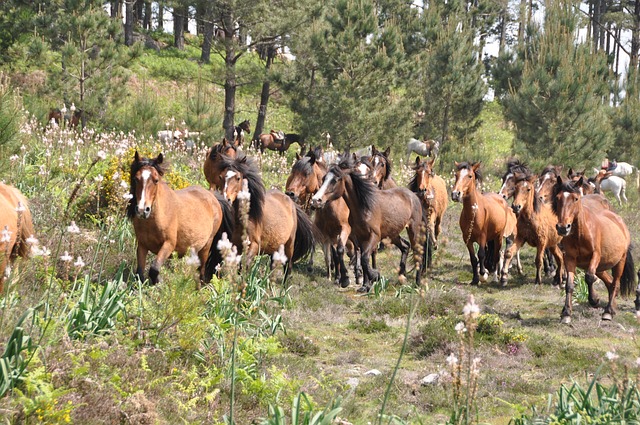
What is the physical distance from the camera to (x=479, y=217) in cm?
1375

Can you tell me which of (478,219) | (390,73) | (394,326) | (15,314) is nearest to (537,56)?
(390,73)

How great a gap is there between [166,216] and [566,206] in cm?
538

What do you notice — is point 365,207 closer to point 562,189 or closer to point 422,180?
point 422,180

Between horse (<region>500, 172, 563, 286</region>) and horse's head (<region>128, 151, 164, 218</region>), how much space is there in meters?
7.24

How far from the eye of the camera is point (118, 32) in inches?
974

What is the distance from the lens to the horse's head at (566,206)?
9.77 m

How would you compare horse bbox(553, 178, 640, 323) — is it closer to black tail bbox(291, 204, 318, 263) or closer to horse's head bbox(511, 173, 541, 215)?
horse's head bbox(511, 173, 541, 215)

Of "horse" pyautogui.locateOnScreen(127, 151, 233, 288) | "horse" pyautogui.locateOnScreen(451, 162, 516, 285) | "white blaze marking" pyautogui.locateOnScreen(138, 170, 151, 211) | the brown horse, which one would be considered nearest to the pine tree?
"horse" pyautogui.locateOnScreen(451, 162, 516, 285)

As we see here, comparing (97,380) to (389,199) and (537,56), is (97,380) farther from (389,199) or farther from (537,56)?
A: (537,56)

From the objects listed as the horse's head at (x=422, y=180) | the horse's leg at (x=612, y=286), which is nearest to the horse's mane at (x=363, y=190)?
the horse's head at (x=422, y=180)

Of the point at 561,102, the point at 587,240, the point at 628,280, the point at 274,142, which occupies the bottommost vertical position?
the point at 628,280

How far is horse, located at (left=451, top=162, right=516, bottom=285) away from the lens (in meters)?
13.4

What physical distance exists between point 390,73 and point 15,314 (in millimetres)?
24104

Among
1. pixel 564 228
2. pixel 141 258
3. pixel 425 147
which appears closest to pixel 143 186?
pixel 141 258
